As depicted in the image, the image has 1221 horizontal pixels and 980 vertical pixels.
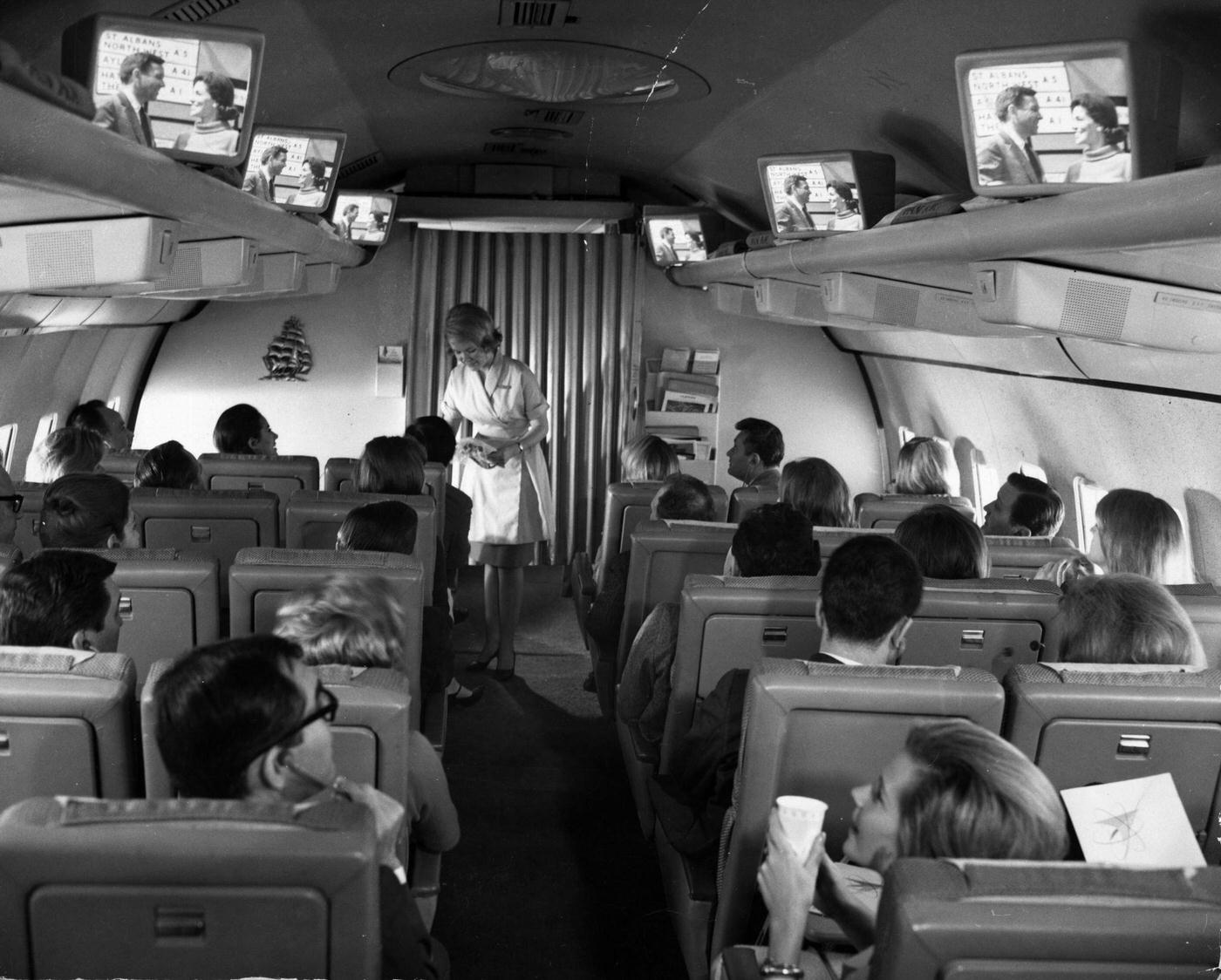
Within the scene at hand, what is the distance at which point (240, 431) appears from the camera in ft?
23.0

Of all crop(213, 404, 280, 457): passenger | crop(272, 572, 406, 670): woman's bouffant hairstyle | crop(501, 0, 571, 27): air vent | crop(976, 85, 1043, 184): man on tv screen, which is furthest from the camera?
crop(213, 404, 280, 457): passenger

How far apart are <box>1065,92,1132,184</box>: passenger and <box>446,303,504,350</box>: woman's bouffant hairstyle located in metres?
3.65

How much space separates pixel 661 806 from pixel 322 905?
190 cm

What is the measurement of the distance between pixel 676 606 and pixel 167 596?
1.64 meters

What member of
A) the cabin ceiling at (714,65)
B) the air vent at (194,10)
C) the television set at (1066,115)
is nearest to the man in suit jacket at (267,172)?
the cabin ceiling at (714,65)

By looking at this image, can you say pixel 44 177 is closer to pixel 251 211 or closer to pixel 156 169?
pixel 156 169

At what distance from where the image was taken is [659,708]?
13.7 ft

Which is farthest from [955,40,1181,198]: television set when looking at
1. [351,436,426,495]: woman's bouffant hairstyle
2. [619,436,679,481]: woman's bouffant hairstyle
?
[619,436,679,481]: woman's bouffant hairstyle

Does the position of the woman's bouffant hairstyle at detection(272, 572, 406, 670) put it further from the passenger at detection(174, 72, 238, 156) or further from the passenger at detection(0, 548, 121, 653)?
the passenger at detection(174, 72, 238, 156)

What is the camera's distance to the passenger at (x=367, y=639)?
2.92m

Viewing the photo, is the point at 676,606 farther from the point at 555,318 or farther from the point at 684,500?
the point at 555,318

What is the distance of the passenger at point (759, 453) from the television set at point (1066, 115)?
3.08 metres

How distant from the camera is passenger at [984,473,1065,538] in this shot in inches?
217

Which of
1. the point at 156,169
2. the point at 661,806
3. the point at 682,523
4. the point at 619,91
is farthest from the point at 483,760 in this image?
the point at 619,91
